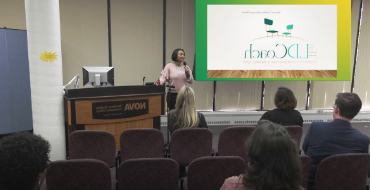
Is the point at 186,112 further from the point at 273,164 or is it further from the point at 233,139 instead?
the point at 273,164

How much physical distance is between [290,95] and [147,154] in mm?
1612

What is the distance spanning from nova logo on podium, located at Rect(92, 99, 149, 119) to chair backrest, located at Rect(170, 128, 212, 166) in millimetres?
1207

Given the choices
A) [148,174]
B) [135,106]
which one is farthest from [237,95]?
[148,174]

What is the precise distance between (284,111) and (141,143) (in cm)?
157

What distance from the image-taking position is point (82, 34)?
5301 mm

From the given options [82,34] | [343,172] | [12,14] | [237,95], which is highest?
[12,14]

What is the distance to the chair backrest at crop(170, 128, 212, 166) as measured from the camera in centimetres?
253

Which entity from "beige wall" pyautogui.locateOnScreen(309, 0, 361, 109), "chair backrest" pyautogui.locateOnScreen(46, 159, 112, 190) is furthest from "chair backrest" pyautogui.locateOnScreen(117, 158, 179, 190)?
"beige wall" pyautogui.locateOnScreen(309, 0, 361, 109)

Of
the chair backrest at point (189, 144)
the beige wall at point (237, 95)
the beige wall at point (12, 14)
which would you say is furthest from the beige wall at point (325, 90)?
the beige wall at point (12, 14)

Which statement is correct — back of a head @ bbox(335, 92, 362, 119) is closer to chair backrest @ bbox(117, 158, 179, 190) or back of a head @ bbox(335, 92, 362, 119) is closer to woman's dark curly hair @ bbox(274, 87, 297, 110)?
woman's dark curly hair @ bbox(274, 87, 297, 110)

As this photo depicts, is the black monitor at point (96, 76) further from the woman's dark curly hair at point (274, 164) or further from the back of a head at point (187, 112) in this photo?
the woman's dark curly hair at point (274, 164)

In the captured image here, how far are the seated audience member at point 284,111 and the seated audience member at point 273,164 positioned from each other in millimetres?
1832

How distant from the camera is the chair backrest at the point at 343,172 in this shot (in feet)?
6.10

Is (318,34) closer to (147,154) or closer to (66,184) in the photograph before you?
(147,154)
